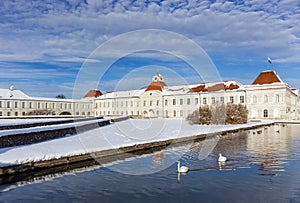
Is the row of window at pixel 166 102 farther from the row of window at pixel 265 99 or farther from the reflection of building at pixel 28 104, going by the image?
the reflection of building at pixel 28 104

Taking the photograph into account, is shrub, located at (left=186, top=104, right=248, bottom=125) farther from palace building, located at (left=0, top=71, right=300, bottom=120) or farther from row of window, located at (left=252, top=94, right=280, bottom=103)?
row of window, located at (left=252, top=94, right=280, bottom=103)

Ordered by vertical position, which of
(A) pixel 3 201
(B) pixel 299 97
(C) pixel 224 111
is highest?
(B) pixel 299 97

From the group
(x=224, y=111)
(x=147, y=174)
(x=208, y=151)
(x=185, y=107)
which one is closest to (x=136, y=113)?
(x=185, y=107)

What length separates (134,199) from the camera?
313 inches

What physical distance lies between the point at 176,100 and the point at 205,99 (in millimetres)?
6408

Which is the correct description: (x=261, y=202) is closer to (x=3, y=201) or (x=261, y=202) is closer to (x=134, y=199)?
(x=134, y=199)

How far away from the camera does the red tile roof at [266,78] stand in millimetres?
53969

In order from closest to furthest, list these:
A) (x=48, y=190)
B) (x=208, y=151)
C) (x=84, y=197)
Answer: (x=84, y=197) → (x=48, y=190) → (x=208, y=151)

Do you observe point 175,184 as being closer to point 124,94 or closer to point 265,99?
point 265,99

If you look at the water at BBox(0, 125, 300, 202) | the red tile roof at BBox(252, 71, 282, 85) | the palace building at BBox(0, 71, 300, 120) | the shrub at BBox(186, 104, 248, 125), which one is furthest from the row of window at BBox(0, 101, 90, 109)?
the water at BBox(0, 125, 300, 202)

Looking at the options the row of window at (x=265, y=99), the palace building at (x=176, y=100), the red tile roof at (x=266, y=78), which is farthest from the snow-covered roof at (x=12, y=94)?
the red tile roof at (x=266, y=78)

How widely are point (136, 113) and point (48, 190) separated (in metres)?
60.6

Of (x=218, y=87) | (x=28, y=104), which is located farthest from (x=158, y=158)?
(x=28, y=104)

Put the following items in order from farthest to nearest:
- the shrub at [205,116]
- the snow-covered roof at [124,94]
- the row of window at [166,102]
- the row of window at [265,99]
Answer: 1. the snow-covered roof at [124,94]
2. the row of window at [166,102]
3. the row of window at [265,99]
4. the shrub at [205,116]
